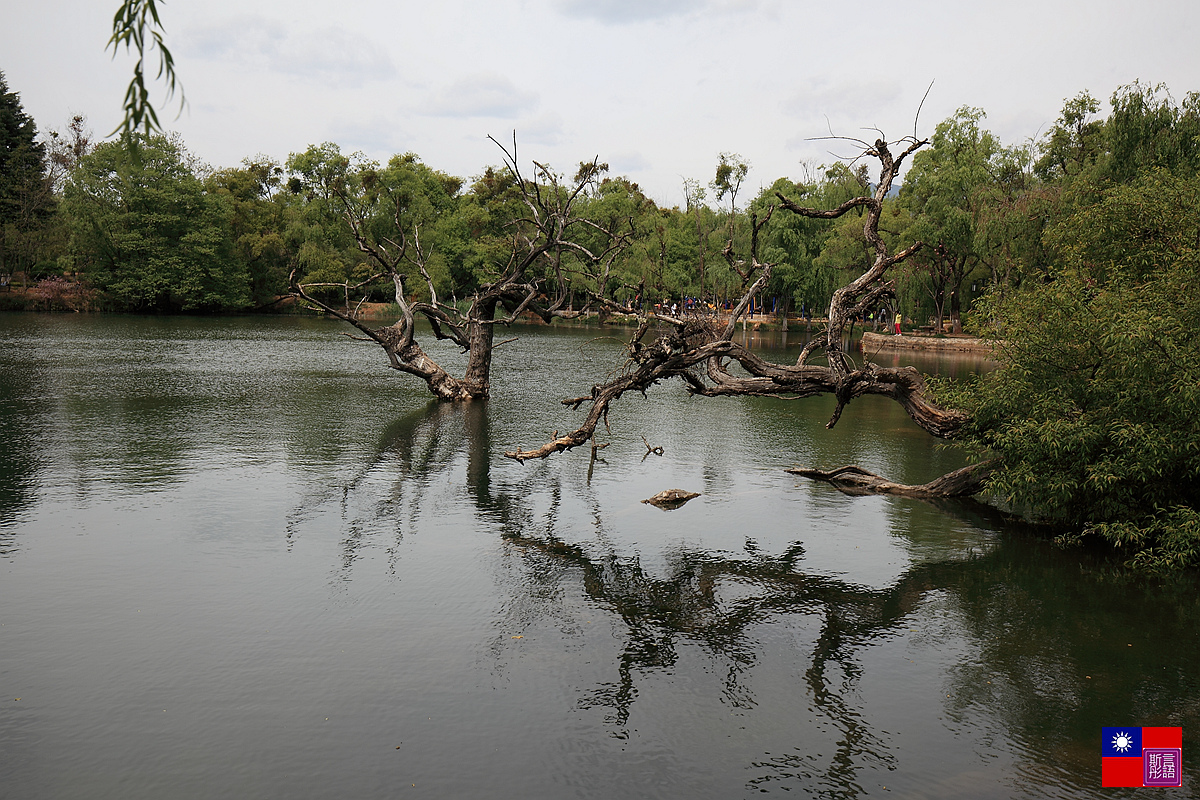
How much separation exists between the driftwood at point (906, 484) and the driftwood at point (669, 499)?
122 inches

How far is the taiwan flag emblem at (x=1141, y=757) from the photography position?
24.1 ft

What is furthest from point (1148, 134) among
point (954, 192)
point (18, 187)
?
point (18, 187)

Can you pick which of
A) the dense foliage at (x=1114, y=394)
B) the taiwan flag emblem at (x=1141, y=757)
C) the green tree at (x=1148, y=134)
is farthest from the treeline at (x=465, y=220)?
the taiwan flag emblem at (x=1141, y=757)

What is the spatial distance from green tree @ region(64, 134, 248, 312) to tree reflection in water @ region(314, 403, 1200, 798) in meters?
66.2

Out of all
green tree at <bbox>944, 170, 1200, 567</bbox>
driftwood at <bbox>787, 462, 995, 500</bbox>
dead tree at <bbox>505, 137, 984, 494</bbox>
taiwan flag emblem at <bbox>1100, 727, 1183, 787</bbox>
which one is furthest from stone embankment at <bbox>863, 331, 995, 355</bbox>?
taiwan flag emblem at <bbox>1100, 727, 1183, 787</bbox>

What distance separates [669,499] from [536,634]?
22.0 ft

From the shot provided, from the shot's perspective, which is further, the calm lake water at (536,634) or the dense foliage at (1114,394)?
the dense foliage at (1114,394)

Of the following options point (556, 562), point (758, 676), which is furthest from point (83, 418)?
point (758, 676)

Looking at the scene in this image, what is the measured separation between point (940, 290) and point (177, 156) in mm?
65221

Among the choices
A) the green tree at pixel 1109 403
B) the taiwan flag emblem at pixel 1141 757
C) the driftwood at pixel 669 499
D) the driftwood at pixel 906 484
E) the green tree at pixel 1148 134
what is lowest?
the taiwan flag emblem at pixel 1141 757

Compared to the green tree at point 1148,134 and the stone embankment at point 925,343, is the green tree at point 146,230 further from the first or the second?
the green tree at point 1148,134

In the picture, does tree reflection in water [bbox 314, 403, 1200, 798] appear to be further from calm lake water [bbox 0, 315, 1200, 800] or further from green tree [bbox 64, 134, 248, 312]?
green tree [bbox 64, 134, 248, 312]

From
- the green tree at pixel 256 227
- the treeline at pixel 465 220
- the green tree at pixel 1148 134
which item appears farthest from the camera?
the green tree at pixel 256 227

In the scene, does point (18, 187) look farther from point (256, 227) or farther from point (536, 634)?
point (536, 634)
